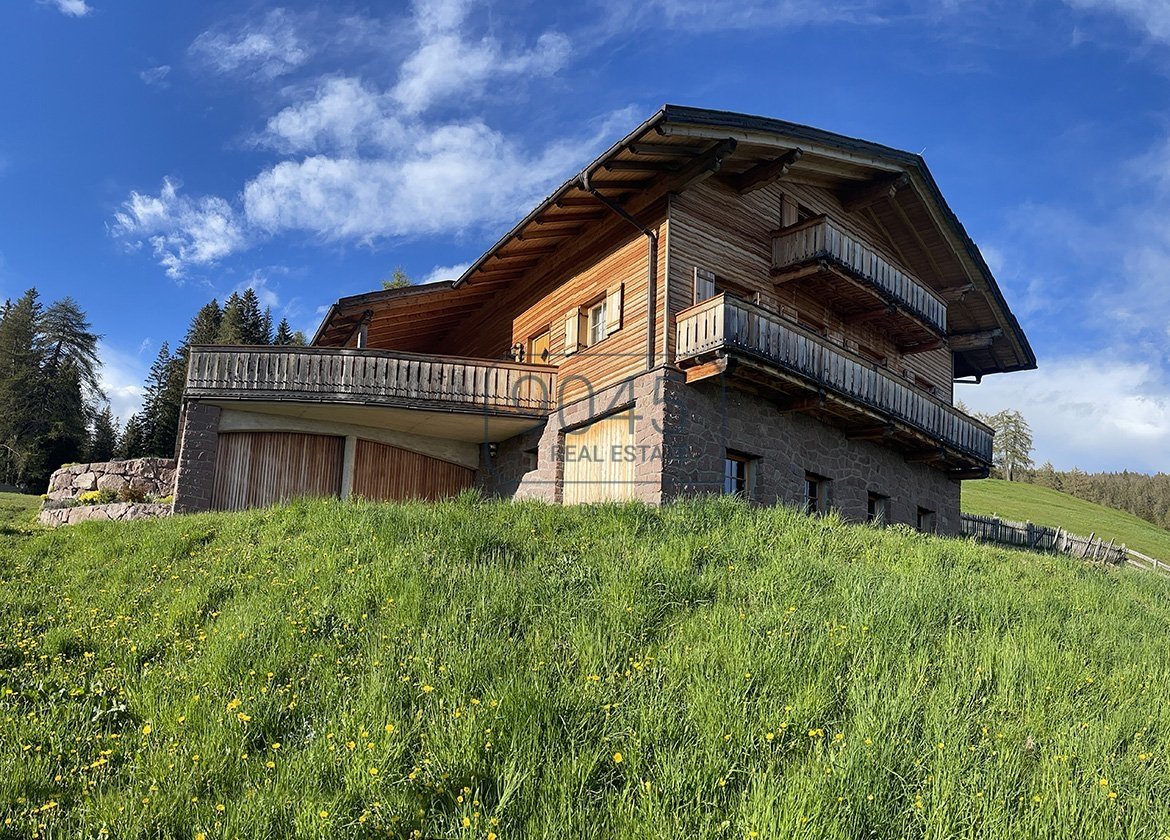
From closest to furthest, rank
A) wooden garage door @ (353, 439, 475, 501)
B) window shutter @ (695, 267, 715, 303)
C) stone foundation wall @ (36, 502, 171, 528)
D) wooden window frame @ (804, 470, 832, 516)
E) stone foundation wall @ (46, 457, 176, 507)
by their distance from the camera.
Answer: window shutter @ (695, 267, 715, 303)
wooden window frame @ (804, 470, 832, 516)
stone foundation wall @ (36, 502, 171, 528)
wooden garage door @ (353, 439, 475, 501)
stone foundation wall @ (46, 457, 176, 507)

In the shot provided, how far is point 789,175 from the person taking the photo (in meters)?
18.1

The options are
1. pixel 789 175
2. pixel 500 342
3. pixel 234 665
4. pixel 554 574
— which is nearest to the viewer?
pixel 234 665

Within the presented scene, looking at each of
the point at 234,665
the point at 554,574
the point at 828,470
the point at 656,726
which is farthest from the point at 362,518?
the point at 828,470

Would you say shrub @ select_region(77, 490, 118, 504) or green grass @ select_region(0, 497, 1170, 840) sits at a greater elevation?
shrub @ select_region(77, 490, 118, 504)

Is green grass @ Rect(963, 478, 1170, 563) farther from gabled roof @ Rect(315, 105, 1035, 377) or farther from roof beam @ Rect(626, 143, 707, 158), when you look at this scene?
roof beam @ Rect(626, 143, 707, 158)

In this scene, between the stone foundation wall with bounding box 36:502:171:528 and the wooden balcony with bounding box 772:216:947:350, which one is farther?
the stone foundation wall with bounding box 36:502:171:528

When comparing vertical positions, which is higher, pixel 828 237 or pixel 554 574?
pixel 828 237

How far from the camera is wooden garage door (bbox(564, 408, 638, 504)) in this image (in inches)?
585

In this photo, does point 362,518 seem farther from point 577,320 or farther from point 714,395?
point 577,320

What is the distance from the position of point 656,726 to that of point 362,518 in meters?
5.91

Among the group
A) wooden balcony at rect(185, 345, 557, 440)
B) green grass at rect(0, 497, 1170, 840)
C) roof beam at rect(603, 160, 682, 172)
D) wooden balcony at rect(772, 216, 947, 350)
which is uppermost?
roof beam at rect(603, 160, 682, 172)

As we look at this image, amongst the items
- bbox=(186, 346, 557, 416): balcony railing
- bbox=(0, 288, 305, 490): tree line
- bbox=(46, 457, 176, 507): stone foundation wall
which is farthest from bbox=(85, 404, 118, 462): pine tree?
bbox=(186, 346, 557, 416): balcony railing

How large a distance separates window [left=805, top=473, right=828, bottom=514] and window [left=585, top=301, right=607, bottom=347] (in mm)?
5060

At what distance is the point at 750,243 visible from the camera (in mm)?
16969
